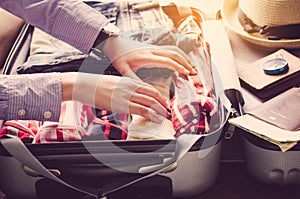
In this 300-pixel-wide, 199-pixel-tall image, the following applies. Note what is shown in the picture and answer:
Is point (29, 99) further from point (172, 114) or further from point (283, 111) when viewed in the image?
point (283, 111)

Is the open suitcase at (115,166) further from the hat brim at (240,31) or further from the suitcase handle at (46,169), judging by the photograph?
the hat brim at (240,31)

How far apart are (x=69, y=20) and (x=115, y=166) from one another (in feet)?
0.86

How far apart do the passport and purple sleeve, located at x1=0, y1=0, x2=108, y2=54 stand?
0.96 ft

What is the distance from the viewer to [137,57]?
0.83 metres

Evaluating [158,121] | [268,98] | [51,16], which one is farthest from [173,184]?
[51,16]

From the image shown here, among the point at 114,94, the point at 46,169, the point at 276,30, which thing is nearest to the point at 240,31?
the point at 276,30

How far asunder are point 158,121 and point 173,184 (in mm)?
108

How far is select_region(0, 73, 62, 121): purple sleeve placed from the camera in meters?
0.75

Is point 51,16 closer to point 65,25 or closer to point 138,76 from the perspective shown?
point 65,25

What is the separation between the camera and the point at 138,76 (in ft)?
2.79

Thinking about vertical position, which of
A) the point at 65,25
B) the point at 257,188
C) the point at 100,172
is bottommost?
the point at 257,188

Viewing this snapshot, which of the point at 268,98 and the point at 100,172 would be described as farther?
the point at 268,98

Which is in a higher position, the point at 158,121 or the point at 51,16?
the point at 51,16

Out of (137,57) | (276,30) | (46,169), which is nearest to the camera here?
(46,169)
